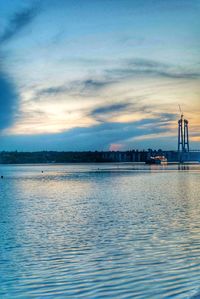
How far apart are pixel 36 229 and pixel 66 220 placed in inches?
132

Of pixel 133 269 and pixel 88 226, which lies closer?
pixel 133 269

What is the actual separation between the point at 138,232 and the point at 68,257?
17.5 ft

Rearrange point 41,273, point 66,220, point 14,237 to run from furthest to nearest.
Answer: point 66,220
point 14,237
point 41,273

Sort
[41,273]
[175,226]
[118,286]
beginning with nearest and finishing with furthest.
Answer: [118,286], [41,273], [175,226]

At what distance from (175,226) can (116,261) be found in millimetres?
7656

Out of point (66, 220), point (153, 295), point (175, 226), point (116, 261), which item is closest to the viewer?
point (153, 295)

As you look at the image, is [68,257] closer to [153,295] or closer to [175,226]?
[153,295]

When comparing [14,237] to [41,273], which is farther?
→ [14,237]

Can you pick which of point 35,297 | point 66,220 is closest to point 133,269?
point 35,297

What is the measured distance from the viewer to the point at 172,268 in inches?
482

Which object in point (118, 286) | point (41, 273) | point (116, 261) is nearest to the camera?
point (118, 286)

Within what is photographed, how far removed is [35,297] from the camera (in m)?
9.91

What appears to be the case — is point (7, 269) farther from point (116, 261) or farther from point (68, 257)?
point (116, 261)

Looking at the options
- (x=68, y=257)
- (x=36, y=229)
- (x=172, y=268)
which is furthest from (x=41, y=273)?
(x=36, y=229)
